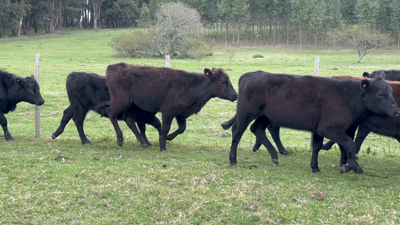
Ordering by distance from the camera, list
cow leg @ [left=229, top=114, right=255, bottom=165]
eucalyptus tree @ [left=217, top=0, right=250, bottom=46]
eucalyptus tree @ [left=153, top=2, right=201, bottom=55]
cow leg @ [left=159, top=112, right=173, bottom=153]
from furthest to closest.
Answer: eucalyptus tree @ [left=217, top=0, right=250, bottom=46] < eucalyptus tree @ [left=153, top=2, right=201, bottom=55] < cow leg @ [left=159, top=112, right=173, bottom=153] < cow leg @ [left=229, top=114, right=255, bottom=165]

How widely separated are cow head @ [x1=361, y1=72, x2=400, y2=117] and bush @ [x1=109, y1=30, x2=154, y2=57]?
4205 centimetres

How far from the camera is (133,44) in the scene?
1983 inches

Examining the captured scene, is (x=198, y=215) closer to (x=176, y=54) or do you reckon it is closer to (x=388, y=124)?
(x=388, y=124)

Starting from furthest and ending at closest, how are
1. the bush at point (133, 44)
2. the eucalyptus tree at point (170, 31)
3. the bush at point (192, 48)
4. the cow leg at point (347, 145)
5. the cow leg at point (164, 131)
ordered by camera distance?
the bush at point (133, 44) < the eucalyptus tree at point (170, 31) < the bush at point (192, 48) < the cow leg at point (164, 131) < the cow leg at point (347, 145)

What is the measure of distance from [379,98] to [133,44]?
44439mm

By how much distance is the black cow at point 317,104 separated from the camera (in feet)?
25.3

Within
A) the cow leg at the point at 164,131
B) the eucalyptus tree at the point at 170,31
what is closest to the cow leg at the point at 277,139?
the cow leg at the point at 164,131

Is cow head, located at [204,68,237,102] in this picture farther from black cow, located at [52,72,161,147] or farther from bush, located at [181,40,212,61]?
bush, located at [181,40,212,61]

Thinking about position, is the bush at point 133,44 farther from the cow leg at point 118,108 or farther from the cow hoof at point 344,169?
the cow hoof at point 344,169

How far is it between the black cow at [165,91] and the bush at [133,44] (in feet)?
128

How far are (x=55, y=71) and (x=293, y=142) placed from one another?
19741 millimetres

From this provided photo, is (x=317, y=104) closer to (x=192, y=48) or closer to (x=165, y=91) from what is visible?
(x=165, y=91)

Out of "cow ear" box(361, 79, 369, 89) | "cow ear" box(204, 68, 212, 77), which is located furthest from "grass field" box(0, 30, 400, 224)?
"cow ear" box(204, 68, 212, 77)

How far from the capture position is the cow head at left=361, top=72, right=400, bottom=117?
25.3 feet
